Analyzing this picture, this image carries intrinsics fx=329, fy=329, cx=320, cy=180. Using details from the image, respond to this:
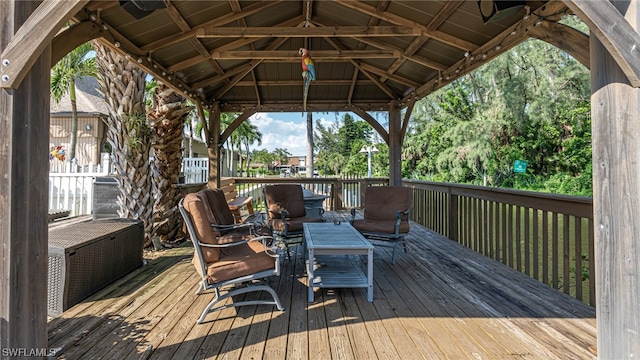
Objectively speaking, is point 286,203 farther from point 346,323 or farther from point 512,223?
point 512,223

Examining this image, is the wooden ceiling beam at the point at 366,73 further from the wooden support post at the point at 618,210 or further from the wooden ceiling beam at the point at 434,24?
the wooden support post at the point at 618,210

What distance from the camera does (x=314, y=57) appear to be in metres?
4.91

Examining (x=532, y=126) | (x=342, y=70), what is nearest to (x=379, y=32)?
(x=342, y=70)

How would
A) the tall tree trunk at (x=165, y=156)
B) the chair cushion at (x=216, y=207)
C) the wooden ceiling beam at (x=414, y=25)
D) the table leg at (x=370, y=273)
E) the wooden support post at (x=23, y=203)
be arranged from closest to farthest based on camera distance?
the wooden support post at (x=23, y=203), the table leg at (x=370, y=273), the chair cushion at (x=216, y=207), the wooden ceiling beam at (x=414, y=25), the tall tree trunk at (x=165, y=156)

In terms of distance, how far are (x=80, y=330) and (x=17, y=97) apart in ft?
5.79

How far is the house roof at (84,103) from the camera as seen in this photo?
13594 millimetres

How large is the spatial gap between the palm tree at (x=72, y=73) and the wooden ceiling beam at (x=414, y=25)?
11.8 meters

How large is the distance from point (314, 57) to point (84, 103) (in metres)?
14.2

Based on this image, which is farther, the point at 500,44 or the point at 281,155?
the point at 281,155

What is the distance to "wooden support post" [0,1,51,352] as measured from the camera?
5.34 feet

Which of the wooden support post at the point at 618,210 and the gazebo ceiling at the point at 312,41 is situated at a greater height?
the gazebo ceiling at the point at 312,41

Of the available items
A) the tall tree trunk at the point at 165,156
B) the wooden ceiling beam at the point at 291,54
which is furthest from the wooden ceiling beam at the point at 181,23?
the tall tree trunk at the point at 165,156

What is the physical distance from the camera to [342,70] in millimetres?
6094

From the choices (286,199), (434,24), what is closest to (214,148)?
(286,199)
